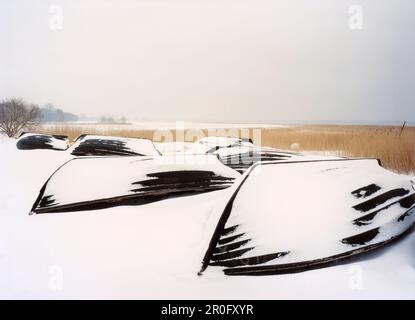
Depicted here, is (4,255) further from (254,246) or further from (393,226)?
(393,226)

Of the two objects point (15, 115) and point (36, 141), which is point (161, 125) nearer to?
point (36, 141)

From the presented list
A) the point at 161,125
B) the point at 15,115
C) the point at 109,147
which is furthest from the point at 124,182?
the point at 15,115

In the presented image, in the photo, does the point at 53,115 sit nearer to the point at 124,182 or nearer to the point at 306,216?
the point at 124,182

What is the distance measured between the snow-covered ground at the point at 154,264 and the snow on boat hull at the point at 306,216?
60 millimetres

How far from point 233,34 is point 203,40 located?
0.54 ft

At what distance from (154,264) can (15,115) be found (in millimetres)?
1092

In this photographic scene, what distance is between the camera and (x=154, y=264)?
1.72 metres

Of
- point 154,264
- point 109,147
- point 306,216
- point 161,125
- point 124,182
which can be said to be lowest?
point 154,264

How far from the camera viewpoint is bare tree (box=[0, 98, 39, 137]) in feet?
6.11

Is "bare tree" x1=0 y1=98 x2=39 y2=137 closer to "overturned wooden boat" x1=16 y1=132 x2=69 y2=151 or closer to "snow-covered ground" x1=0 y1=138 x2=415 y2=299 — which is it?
"overturned wooden boat" x1=16 y1=132 x2=69 y2=151

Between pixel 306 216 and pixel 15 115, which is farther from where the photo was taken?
pixel 15 115

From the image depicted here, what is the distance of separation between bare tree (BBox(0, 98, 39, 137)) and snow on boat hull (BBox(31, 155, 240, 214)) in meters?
0.35

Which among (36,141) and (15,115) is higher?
(15,115)

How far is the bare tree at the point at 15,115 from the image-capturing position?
186 centimetres
